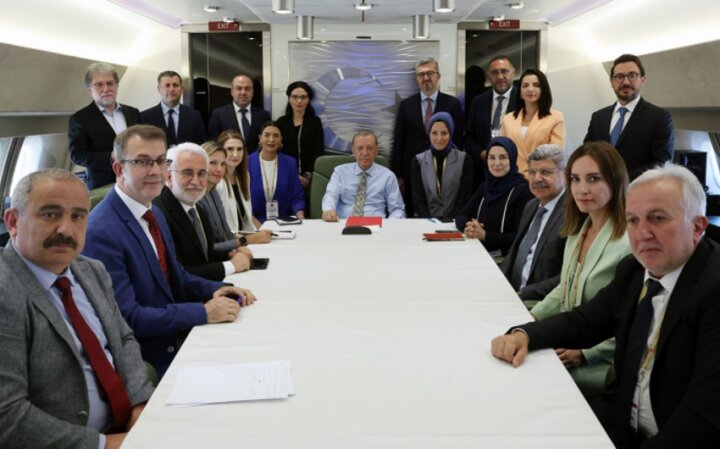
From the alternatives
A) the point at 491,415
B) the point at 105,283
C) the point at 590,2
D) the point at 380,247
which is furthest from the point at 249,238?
the point at 590,2

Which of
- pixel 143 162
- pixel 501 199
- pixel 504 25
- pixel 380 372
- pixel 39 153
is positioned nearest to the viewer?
pixel 380 372

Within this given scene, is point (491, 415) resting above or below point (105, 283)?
below

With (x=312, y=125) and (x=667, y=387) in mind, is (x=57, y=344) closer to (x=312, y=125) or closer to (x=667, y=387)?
(x=667, y=387)

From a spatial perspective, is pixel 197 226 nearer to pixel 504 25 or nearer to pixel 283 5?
pixel 283 5

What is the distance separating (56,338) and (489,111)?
17.6 feet

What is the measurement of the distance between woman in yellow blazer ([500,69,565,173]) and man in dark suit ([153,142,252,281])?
109 inches

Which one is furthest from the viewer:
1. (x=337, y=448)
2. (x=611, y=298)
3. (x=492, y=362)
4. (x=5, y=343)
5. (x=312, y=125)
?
(x=312, y=125)

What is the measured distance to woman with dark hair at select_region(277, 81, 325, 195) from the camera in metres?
7.21

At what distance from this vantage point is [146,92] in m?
8.48

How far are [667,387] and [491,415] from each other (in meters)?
0.58

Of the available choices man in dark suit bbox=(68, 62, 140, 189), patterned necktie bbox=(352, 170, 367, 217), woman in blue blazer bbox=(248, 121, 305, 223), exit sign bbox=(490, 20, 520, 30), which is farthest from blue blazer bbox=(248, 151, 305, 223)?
exit sign bbox=(490, 20, 520, 30)

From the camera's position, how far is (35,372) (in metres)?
2.00

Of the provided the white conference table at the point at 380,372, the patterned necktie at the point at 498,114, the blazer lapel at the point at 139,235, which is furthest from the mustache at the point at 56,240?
the patterned necktie at the point at 498,114

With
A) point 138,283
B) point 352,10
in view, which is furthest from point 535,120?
point 138,283
